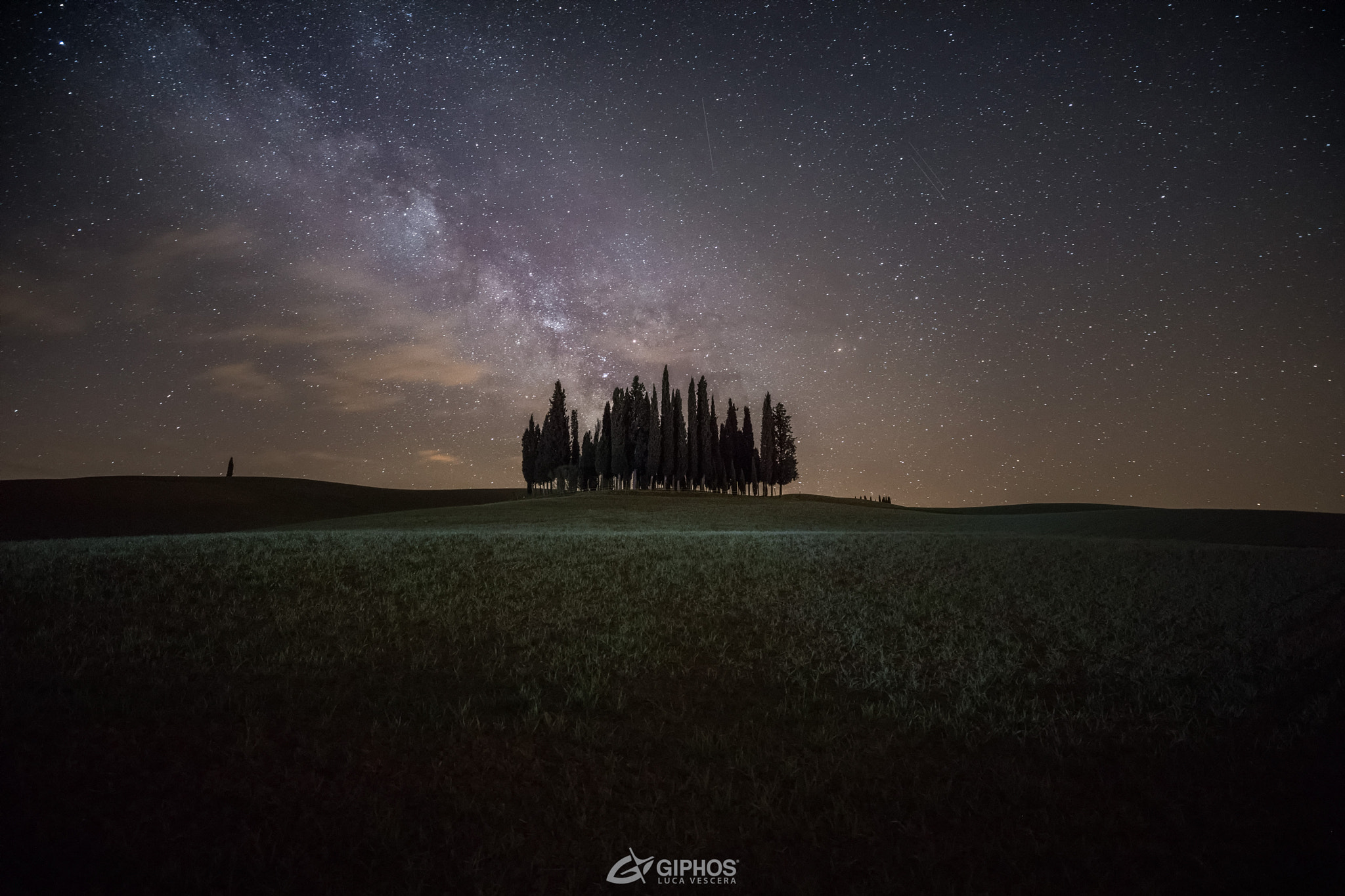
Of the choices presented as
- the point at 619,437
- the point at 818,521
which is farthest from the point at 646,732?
the point at 619,437

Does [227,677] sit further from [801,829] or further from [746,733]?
[801,829]

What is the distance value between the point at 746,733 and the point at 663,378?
6635 cm

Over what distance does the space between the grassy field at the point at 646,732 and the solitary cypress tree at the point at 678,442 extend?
56869mm

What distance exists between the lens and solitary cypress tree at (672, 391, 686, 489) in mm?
71188

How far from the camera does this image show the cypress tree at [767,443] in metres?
75.6

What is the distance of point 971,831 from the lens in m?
5.39

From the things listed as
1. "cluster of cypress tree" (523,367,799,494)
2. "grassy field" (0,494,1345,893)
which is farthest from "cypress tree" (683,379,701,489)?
"grassy field" (0,494,1345,893)

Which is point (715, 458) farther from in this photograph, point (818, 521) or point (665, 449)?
point (818, 521)

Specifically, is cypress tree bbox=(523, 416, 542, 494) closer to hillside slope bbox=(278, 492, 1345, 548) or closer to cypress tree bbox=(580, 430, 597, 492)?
cypress tree bbox=(580, 430, 597, 492)

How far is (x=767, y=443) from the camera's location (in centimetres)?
7569

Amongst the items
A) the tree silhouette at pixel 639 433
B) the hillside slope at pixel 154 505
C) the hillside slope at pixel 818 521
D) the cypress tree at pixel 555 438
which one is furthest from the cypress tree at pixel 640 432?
the hillside slope at pixel 154 505

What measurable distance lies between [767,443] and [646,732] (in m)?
69.7

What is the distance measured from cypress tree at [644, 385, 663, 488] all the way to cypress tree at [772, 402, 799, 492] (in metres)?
15.0

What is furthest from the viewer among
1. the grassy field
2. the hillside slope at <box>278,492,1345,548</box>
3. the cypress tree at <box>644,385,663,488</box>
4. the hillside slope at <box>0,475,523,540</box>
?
the cypress tree at <box>644,385,663,488</box>
